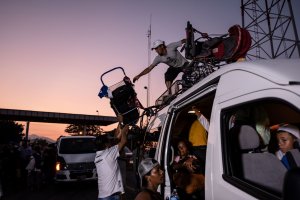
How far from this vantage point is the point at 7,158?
51.9 ft

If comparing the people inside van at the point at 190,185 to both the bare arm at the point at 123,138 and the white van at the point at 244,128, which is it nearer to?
the white van at the point at 244,128

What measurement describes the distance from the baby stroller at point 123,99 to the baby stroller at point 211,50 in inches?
58.2

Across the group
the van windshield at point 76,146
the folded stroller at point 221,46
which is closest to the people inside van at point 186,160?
the folded stroller at point 221,46

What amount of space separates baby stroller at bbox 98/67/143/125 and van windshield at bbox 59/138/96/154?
770cm

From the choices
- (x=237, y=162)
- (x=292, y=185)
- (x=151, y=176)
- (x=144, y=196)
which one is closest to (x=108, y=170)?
(x=151, y=176)

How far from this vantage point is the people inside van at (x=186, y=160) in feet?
12.0

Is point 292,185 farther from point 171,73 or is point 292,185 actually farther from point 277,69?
point 171,73

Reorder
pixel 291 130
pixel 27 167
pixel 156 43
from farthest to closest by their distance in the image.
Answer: pixel 27 167 < pixel 156 43 < pixel 291 130

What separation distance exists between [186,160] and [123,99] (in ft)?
7.09

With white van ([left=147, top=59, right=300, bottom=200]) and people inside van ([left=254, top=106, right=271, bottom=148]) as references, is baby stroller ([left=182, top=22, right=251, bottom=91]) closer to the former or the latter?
people inside van ([left=254, top=106, right=271, bottom=148])

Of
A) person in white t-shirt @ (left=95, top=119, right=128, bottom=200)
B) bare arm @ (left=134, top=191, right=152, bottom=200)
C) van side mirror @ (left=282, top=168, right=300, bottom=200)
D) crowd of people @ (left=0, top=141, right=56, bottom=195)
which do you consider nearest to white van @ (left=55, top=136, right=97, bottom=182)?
crowd of people @ (left=0, top=141, right=56, bottom=195)

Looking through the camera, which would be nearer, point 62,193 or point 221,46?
point 221,46

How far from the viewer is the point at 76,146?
42.7ft

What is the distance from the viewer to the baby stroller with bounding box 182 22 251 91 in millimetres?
3692
